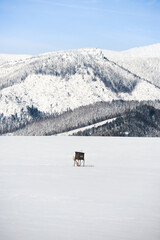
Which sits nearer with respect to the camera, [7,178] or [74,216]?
[74,216]

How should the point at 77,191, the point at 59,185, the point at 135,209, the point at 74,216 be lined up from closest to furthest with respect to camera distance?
the point at 74,216 < the point at 135,209 < the point at 77,191 < the point at 59,185

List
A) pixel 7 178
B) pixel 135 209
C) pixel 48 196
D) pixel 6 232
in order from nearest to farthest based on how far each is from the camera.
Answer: pixel 6 232 → pixel 135 209 → pixel 48 196 → pixel 7 178

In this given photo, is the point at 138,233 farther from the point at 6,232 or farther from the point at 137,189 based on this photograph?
the point at 137,189

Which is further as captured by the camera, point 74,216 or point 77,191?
point 77,191

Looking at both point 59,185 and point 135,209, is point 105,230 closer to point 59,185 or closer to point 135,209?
point 135,209

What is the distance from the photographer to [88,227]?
20234mm

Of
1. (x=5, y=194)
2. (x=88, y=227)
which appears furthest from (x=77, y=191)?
(x=88, y=227)

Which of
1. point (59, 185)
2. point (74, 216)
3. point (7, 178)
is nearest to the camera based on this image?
point (74, 216)

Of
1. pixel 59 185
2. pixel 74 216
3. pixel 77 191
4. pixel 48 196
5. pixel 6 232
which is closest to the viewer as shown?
pixel 6 232

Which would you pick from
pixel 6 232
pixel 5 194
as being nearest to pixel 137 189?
pixel 5 194

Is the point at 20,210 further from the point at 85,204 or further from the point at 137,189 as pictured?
the point at 137,189

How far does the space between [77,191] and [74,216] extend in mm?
7735

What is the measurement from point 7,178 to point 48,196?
9750 millimetres

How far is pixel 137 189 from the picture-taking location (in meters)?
31.3
